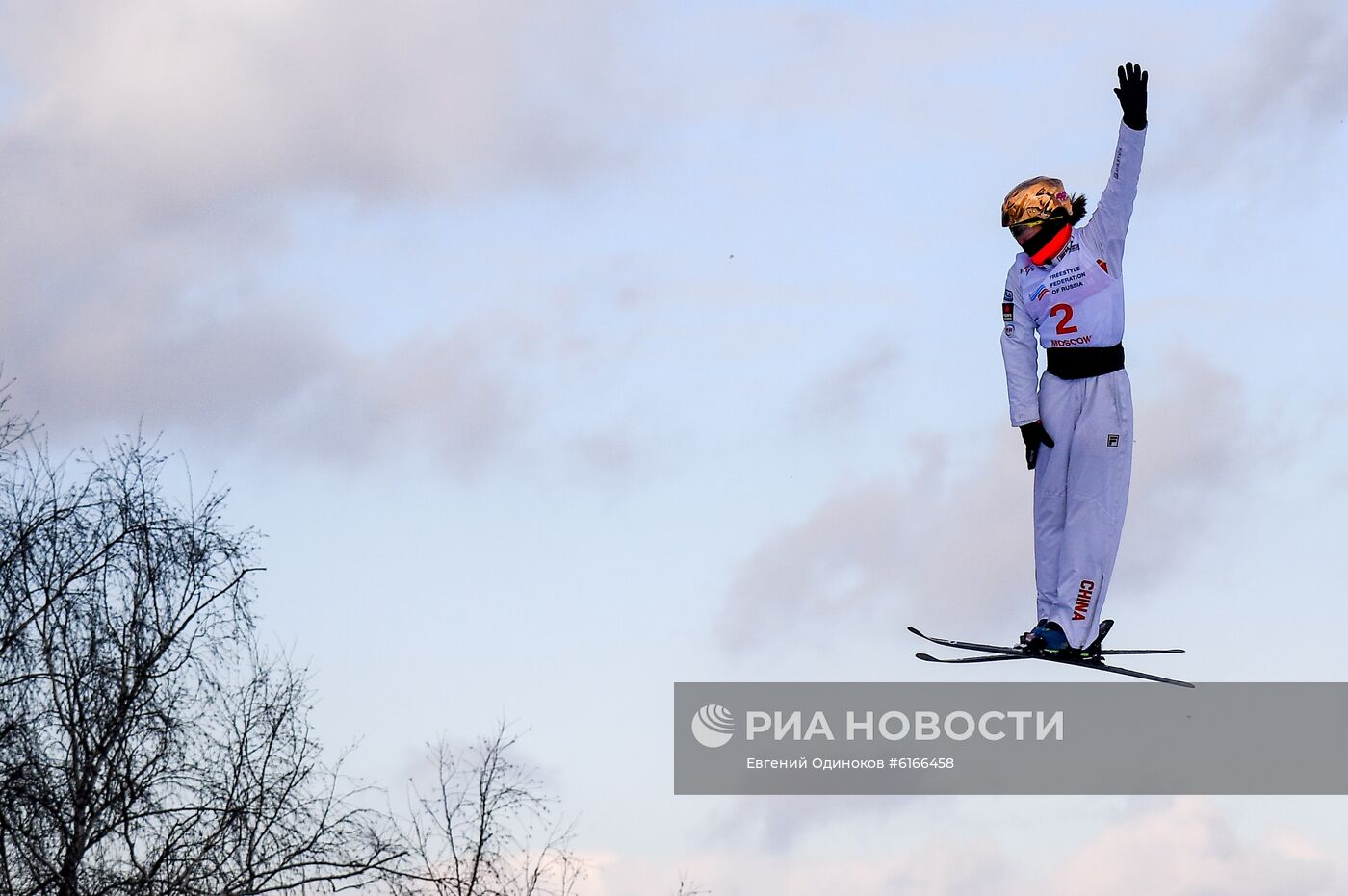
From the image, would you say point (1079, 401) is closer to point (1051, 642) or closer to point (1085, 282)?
point (1085, 282)

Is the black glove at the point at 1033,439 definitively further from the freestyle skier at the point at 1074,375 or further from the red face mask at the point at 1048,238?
the red face mask at the point at 1048,238

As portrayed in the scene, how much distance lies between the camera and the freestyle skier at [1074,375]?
14.7 metres

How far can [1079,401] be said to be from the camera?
14797 millimetres

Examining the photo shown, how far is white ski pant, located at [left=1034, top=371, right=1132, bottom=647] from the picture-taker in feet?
48.6

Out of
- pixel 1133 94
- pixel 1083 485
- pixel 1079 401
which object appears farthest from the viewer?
pixel 1083 485

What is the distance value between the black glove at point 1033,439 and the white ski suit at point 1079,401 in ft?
0.12

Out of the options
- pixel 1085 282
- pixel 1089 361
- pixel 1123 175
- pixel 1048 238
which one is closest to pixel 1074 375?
pixel 1089 361

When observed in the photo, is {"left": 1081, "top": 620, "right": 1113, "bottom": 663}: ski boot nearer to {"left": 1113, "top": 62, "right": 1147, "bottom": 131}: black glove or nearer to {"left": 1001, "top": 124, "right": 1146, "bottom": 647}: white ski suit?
{"left": 1001, "top": 124, "right": 1146, "bottom": 647}: white ski suit

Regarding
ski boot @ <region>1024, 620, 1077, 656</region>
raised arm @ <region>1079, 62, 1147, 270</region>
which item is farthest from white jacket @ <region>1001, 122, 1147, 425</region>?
ski boot @ <region>1024, 620, 1077, 656</region>

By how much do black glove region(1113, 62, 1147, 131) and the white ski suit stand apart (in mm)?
72

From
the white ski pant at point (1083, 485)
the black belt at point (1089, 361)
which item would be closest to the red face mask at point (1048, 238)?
the black belt at point (1089, 361)

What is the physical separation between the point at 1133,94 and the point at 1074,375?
1.67 m

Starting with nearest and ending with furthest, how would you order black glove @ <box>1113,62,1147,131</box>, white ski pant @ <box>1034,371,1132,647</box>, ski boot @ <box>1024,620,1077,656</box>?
black glove @ <box>1113,62,1147,131</box>
white ski pant @ <box>1034,371,1132,647</box>
ski boot @ <box>1024,620,1077,656</box>

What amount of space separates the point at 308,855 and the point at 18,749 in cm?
350
